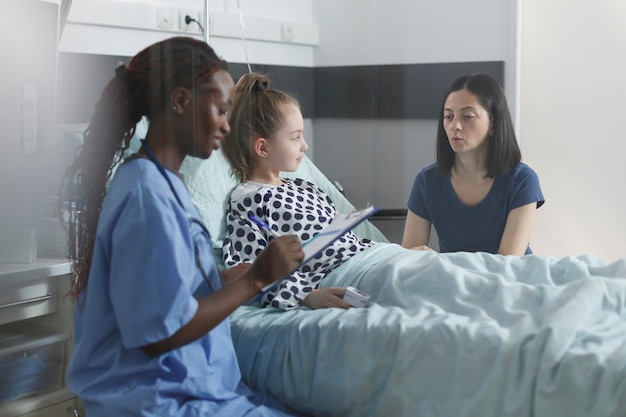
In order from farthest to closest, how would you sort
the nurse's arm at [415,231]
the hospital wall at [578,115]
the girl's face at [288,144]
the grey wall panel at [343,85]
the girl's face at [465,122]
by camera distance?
the hospital wall at [578,115] → the girl's face at [465,122] → the nurse's arm at [415,231] → the girl's face at [288,144] → the grey wall panel at [343,85]

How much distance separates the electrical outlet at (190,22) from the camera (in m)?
1.06

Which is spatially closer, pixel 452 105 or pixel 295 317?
pixel 295 317

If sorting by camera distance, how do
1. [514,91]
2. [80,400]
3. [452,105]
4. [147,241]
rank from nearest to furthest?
1. [147,241]
2. [80,400]
3. [452,105]
4. [514,91]

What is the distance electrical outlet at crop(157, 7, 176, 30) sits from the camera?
1040mm

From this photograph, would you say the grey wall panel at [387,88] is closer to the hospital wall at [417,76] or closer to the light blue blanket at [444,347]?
the hospital wall at [417,76]

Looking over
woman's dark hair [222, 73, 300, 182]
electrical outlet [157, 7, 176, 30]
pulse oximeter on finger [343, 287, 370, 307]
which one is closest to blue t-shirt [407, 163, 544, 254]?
pulse oximeter on finger [343, 287, 370, 307]

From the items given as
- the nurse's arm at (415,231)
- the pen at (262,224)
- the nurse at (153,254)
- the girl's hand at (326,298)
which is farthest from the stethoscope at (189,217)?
the nurse's arm at (415,231)

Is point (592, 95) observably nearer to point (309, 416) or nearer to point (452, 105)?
point (452, 105)

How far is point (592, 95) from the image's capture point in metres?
1.94

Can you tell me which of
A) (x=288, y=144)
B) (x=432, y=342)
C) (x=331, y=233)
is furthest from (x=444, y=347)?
(x=288, y=144)

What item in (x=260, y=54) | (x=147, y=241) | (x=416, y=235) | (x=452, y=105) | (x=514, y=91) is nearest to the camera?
(x=147, y=241)

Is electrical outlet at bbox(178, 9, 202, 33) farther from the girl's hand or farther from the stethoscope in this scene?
the girl's hand

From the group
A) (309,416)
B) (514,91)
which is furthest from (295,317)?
(514,91)

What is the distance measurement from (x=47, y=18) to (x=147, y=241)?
15.4 inches
